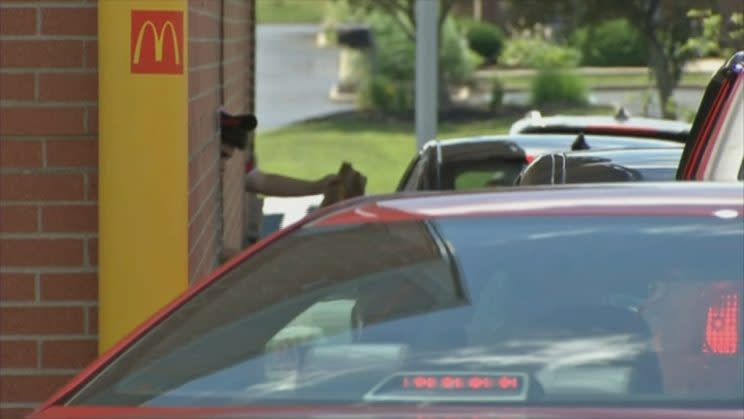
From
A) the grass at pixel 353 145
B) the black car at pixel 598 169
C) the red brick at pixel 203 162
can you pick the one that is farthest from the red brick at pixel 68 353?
the grass at pixel 353 145

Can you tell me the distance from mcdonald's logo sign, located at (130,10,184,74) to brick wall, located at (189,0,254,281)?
571mm

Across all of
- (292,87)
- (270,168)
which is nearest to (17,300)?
(270,168)

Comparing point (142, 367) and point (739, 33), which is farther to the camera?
point (739, 33)

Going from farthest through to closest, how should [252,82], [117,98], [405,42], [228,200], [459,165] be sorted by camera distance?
[405,42] → [252,82] → [228,200] → [459,165] → [117,98]

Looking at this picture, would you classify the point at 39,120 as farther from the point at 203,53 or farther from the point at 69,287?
the point at 203,53

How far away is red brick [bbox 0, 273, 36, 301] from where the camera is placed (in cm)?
646

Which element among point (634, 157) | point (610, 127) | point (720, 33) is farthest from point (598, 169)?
point (720, 33)

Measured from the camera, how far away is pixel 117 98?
6.26m

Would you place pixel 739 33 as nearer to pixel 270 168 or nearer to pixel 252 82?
pixel 252 82

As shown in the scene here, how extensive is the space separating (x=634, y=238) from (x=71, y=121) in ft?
10.5

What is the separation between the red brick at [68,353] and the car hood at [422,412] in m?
3.00

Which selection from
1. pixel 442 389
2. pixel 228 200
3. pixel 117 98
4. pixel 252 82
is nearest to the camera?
pixel 442 389

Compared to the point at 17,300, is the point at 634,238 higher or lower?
higher

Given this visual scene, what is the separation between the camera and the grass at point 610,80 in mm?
40656
